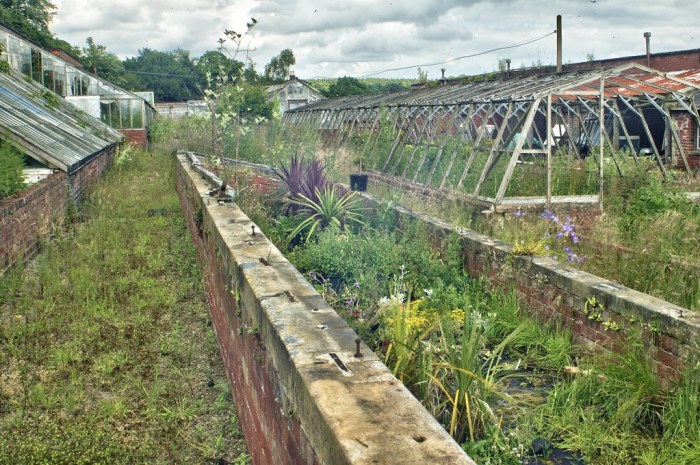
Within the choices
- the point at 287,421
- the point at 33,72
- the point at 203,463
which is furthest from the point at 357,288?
the point at 33,72

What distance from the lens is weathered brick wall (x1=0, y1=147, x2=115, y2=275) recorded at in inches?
317

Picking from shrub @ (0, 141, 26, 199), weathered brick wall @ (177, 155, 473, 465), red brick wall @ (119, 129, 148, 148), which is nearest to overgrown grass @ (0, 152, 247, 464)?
weathered brick wall @ (177, 155, 473, 465)

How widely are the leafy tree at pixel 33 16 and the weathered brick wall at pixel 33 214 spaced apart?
145 feet

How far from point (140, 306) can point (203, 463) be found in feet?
10.3

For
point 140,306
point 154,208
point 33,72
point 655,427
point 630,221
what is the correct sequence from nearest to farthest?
point 655,427 → point 140,306 → point 630,221 → point 154,208 → point 33,72

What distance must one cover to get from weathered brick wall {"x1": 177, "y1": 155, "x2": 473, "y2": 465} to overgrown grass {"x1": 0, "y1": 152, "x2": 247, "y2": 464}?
1.26 feet

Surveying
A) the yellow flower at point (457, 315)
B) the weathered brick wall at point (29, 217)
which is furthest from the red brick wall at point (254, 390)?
the weathered brick wall at point (29, 217)

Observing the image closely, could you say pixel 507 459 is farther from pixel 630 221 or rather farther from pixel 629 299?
pixel 630 221

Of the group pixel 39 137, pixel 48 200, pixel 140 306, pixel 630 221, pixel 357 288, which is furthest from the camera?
pixel 39 137

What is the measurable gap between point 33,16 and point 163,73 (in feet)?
117

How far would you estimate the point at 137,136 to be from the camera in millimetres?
29359

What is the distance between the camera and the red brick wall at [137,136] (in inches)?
1145

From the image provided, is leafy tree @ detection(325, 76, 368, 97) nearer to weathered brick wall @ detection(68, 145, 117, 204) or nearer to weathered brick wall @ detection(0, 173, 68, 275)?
weathered brick wall @ detection(68, 145, 117, 204)

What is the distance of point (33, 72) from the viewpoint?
2509 centimetres
